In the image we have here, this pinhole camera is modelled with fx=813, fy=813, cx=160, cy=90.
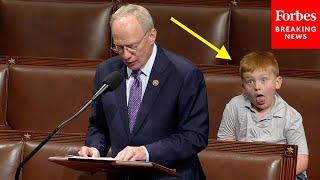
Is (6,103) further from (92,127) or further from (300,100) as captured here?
(300,100)

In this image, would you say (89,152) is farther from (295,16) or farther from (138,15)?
(295,16)

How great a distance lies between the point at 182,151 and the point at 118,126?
0.07 m

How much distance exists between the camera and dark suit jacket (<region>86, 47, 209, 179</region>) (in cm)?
77

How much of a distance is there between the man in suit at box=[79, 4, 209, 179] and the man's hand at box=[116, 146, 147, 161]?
18 mm

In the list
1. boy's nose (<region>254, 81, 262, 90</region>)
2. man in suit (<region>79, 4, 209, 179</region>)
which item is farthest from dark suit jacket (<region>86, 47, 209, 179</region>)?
boy's nose (<region>254, 81, 262, 90</region>)

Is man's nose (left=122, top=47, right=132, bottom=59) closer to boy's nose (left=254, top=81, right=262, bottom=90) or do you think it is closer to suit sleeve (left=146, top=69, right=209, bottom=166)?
suit sleeve (left=146, top=69, right=209, bottom=166)

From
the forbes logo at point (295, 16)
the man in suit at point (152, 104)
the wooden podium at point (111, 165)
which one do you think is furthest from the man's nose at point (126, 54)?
the forbes logo at point (295, 16)

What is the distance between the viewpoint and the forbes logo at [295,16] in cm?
113

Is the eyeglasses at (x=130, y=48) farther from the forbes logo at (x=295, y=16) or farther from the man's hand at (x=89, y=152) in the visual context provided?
the forbes logo at (x=295, y=16)

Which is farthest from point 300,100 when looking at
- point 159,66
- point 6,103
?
point 6,103

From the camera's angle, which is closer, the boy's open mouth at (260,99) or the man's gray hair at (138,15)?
the man's gray hair at (138,15)

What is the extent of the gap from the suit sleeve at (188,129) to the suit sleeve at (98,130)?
0.23 ft

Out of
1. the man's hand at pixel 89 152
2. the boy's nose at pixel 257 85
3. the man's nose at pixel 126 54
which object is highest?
the man's nose at pixel 126 54

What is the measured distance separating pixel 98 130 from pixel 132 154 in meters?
0.11
